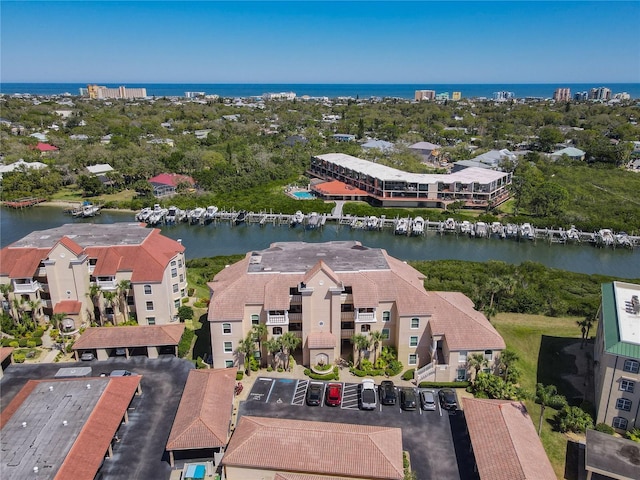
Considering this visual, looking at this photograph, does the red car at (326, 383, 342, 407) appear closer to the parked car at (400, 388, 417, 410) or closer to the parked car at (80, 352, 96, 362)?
the parked car at (400, 388, 417, 410)

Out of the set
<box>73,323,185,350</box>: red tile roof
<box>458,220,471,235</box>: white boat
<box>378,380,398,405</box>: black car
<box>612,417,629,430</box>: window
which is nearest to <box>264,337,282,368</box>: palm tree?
<box>73,323,185,350</box>: red tile roof

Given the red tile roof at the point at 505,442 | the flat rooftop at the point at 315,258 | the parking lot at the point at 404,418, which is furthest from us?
the flat rooftop at the point at 315,258

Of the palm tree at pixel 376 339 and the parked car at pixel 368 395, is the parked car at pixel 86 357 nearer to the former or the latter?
the parked car at pixel 368 395

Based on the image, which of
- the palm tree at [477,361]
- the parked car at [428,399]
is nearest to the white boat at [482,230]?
the palm tree at [477,361]

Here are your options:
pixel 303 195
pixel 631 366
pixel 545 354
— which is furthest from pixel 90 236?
pixel 303 195

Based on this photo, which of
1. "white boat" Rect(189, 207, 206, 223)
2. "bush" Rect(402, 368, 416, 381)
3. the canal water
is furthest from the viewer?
"white boat" Rect(189, 207, 206, 223)
